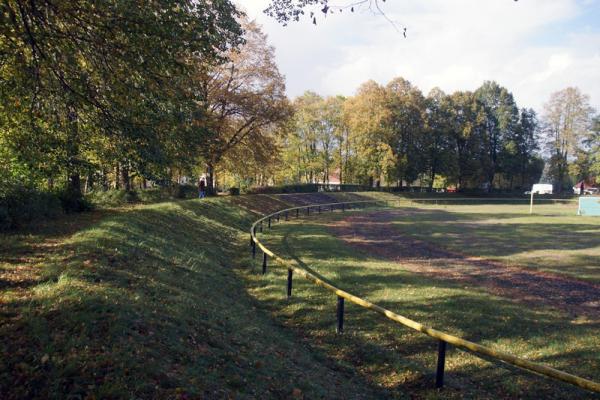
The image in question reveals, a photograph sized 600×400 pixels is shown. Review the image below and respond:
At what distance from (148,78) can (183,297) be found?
13.7 feet

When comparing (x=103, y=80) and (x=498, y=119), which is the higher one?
(x=498, y=119)

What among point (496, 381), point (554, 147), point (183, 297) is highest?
point (554, 147)

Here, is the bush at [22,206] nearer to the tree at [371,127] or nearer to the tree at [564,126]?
the tree at [371,127]

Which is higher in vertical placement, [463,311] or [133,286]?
[133,286]

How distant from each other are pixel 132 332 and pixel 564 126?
288ft

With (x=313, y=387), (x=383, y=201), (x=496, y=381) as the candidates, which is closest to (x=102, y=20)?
(x=313, y=387)

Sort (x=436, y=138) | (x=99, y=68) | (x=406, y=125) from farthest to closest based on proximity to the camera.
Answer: (x=436, y=138)
(x=406, y=125)
(x=99, y=68)

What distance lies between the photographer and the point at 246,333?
7.26m

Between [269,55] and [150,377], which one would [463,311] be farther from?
[269,55]

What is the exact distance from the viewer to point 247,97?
32.2 meters

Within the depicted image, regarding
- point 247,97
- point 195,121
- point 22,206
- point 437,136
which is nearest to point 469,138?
point 437,136

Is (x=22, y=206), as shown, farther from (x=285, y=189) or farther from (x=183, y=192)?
(x=285, y=189)

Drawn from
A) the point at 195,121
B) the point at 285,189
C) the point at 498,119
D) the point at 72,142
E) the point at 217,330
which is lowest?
the point at 217,330

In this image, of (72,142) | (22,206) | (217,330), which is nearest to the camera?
(217,330)
